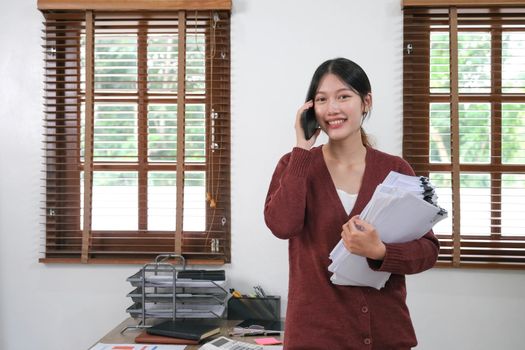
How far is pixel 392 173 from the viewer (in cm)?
123

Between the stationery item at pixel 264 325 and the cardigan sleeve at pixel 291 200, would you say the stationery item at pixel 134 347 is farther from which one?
the cardigan sleeve at pixel 291 200

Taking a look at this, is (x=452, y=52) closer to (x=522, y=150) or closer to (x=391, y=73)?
(x=391, y=73)

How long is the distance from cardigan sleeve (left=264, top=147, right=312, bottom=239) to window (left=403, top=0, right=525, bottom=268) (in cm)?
126

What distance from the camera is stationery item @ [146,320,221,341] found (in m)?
1.92

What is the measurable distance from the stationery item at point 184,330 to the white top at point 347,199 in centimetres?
96

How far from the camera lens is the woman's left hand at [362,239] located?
117cm

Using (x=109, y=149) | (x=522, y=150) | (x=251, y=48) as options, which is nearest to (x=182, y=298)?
(x=109, y=149)

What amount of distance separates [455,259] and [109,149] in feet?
5.97

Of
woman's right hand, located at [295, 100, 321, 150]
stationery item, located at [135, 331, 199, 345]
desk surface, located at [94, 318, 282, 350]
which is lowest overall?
desk surface, located at [94, 318, 282, 350]

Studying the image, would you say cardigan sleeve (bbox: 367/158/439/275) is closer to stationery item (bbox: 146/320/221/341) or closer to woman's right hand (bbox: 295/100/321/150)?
woman's right hand (bbox: 295/100/321/150)

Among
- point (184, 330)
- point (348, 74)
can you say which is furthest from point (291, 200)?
point (184, 330)

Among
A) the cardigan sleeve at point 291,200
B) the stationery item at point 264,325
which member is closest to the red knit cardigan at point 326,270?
the cardigan sleeve at point 291,200

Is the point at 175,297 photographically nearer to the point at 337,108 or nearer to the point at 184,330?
the point at 184,330

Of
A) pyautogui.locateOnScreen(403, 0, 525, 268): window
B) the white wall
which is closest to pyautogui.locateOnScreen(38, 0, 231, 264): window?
the white wall
